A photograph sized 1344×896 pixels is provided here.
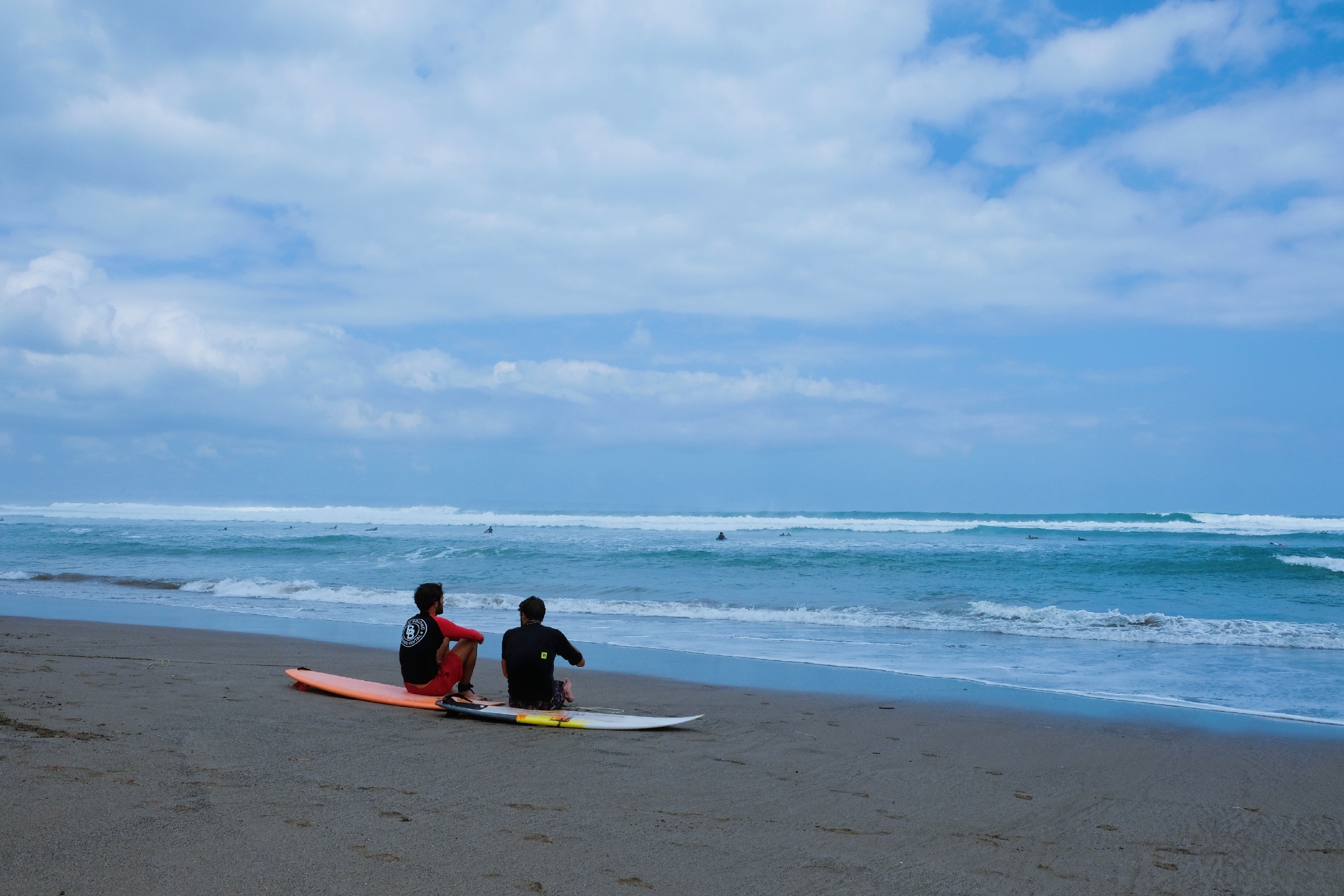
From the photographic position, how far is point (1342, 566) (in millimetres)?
24906

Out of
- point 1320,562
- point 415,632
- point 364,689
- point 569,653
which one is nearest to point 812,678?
point 569,653

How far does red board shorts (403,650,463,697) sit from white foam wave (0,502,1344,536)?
45.9 meters

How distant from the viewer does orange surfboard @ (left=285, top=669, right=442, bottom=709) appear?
750 centimetres

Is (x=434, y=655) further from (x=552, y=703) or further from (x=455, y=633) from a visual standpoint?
(x=552, y=703)

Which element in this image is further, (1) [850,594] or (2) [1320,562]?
(2) [1320,562]

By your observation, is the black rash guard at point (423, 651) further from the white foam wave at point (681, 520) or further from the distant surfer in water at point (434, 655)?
the white foam wave at point (681, 520)

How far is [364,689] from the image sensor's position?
25.9ft

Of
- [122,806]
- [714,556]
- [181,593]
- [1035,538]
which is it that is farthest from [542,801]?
[1035,538]

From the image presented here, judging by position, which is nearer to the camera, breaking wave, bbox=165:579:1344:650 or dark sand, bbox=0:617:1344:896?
dark sand, bbox=0:617:1344:896

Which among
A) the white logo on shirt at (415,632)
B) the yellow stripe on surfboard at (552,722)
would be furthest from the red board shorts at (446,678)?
the yellow stripe on surfboard at (552,722)

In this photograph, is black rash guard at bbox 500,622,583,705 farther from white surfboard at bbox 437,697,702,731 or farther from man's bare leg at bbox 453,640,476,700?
man's bare leg at bbox 453,640,476,700

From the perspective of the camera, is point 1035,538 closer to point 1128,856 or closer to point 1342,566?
point 1342,566

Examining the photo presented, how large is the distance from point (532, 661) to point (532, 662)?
0.01 meters

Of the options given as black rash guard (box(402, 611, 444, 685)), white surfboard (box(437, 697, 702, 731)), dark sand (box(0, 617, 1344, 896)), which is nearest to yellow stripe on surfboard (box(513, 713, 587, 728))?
white surfboard (box(437, 697, 702, 731))
